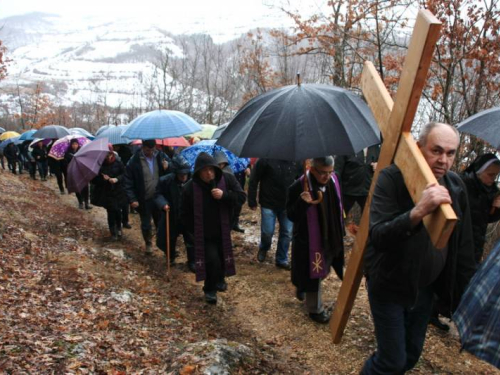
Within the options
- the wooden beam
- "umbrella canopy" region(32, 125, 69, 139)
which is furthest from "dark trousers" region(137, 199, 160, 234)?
"umbrella canopy" region(32, 125, 69, 139)

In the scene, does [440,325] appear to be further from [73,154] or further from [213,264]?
[73,154]

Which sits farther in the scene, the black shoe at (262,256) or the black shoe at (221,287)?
the black shoe at (262,256)

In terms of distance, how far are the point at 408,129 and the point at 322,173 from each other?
6.05ft

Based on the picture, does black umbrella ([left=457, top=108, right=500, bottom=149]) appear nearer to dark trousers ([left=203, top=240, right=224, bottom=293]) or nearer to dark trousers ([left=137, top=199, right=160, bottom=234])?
dark trousers ([left=203, top=240, right=224, bottom=293])

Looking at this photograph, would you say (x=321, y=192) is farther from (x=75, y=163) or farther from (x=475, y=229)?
(x=75, y=163)

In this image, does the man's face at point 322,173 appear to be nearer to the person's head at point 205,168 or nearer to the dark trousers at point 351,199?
the person's head at point 205,168

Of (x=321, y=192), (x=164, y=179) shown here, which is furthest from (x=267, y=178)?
(x=321, y=192)

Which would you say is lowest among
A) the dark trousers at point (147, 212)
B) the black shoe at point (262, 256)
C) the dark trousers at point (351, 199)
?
the black shoe at point (262, 256)

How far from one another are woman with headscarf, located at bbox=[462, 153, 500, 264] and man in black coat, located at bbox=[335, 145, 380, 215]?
229 cm

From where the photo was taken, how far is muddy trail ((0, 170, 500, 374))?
138 inches

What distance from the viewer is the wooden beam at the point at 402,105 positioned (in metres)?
2.09

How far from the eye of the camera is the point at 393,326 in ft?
8.69

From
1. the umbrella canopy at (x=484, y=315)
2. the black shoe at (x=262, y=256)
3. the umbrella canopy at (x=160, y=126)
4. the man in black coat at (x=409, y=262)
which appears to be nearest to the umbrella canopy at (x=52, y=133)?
the umbrella canopy at (x=160, y=126)

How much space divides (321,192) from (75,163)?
5.50 meters
